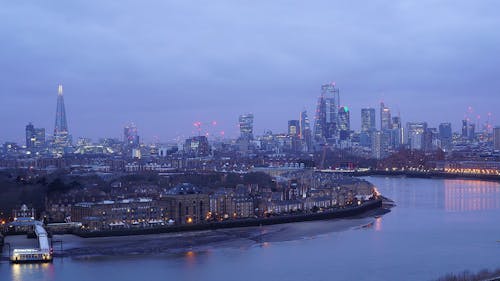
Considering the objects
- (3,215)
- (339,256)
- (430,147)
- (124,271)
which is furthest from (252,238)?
(430,147)

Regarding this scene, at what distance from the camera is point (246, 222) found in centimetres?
1276

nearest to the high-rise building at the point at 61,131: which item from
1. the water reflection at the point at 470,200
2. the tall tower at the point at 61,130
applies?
the tall tower at the point at 61,130

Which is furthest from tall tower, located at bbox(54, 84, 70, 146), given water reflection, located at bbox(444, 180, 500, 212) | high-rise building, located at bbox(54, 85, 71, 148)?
water reflection, located at bbox(444, 180, 500, 212)

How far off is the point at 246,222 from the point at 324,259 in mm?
3830

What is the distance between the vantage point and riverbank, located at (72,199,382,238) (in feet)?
37.3

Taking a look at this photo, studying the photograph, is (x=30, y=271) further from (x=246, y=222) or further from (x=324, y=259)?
(x=246, y=222)

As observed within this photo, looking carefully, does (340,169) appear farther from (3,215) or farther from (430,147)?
(3,215)

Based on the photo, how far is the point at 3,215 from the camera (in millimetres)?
12680

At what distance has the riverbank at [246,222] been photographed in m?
11.4

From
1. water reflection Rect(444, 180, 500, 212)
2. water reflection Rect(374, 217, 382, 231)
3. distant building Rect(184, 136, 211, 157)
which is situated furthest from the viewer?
distant building Rect(184, 136, 211, 157)

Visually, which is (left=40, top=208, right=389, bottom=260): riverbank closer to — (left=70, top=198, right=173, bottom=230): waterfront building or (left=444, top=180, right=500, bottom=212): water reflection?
(left=70, top=198, right=173, bottom=230): waterfront building

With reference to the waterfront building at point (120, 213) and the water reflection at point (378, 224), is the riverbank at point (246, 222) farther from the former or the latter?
the water reflection at point (378, 224)

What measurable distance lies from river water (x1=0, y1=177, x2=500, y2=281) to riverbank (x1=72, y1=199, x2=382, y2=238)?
4.75 feet

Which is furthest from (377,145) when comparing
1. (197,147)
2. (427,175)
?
(427,175)
